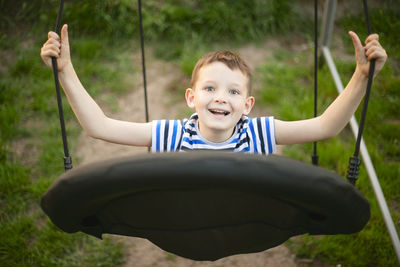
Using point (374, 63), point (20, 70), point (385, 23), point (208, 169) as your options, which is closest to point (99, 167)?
point (208, 169)

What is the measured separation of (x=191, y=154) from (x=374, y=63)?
1.82ft

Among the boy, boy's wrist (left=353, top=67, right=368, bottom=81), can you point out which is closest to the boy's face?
the boy

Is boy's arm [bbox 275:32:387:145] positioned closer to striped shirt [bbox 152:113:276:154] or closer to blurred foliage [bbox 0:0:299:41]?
striped shirt [bbox 152:113:276:154]

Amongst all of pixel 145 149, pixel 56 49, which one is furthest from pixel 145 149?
pixel 56 49

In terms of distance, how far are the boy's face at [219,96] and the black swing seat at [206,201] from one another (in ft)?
1.04

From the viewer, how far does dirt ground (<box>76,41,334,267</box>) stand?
1695mm

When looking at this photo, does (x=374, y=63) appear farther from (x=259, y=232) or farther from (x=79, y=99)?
(x=79, y=99)

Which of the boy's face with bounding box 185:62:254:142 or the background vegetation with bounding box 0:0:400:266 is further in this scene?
the background vegetation with bounding box 0:0:400:266

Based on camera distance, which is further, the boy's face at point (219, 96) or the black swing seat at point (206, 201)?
the boy's face at point (219, 96)

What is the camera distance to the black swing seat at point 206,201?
676mm

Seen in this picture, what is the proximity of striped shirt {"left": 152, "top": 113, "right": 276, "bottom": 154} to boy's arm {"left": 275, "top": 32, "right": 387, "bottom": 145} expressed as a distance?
39mm

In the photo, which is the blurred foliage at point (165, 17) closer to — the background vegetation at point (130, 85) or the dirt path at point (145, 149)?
the background vegetation at point (130, 85)

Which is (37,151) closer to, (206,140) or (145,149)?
(145,149)

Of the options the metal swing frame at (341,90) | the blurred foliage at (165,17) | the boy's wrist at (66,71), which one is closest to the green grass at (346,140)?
the metal swing frame at (341,90)
